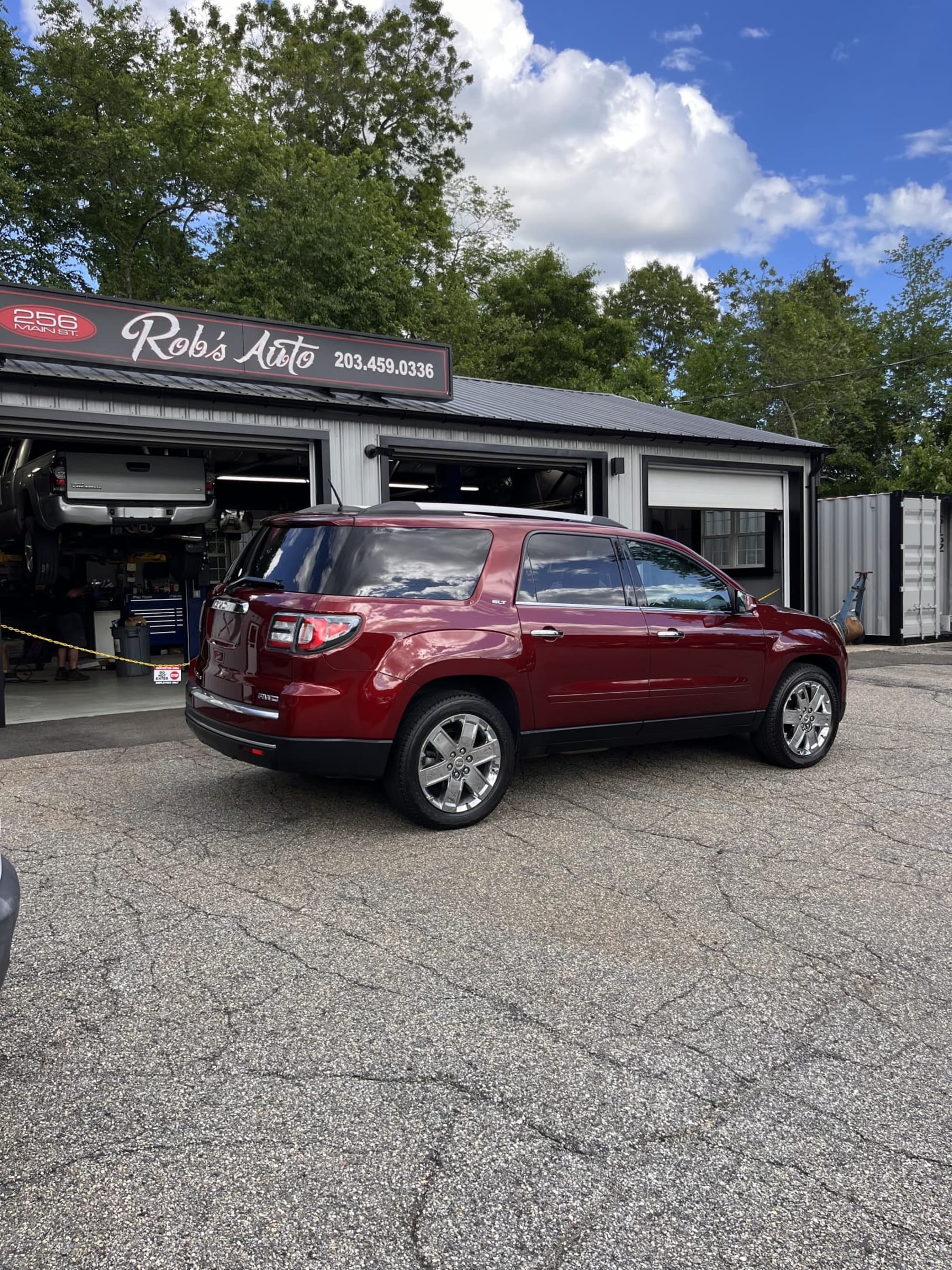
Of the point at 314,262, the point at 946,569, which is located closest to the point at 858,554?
the point at 946,569

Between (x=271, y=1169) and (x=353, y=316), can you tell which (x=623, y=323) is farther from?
(x=271, y=1169)

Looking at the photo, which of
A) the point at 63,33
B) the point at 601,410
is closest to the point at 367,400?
the point at 601,410

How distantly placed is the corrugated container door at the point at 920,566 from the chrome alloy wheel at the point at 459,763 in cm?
1327

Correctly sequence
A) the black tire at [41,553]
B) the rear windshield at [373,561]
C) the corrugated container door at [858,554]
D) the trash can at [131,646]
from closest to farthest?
the rear windshield at [373,561] → the black tire at [41,553] → the trash can at [131,646] → the corrugated container door at [858,554]

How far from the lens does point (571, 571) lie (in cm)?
562

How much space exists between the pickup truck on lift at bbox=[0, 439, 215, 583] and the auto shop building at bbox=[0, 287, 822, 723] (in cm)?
31

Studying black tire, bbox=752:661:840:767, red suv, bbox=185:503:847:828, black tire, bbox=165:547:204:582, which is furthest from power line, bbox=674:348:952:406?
red suv, bbox=185:503:847:828

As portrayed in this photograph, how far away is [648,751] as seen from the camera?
6.99 m

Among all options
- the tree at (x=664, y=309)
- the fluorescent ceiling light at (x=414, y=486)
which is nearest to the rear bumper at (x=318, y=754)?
the fluorescent ceiling light at (x=414, y=486)

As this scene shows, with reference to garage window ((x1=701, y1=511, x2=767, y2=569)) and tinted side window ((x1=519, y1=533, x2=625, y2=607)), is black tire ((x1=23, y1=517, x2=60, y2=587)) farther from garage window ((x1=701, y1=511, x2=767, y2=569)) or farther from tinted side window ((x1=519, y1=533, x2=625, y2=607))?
garage window ((x1=701, y1=511, x2=767, y2=569))

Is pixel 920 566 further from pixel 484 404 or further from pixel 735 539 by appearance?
pixel 484 404

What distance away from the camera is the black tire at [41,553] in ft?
39.8

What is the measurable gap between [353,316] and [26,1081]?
22943 mm

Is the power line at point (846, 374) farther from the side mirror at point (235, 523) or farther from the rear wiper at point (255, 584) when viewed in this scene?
the rear wiper at point (255, 584)
